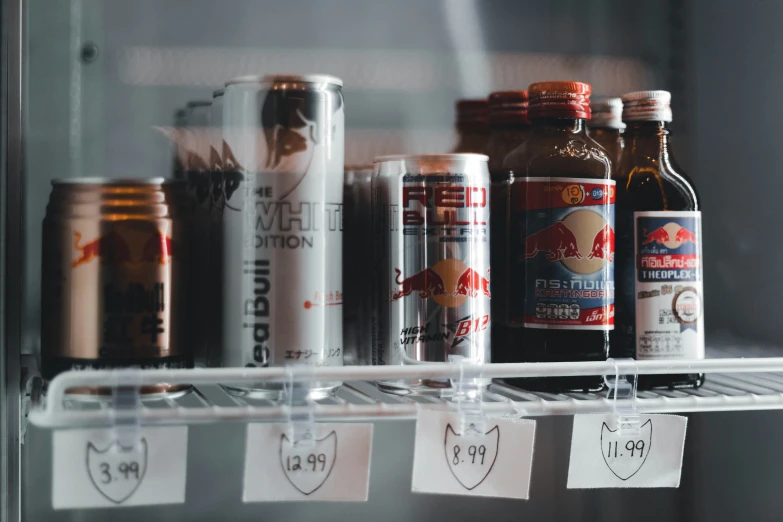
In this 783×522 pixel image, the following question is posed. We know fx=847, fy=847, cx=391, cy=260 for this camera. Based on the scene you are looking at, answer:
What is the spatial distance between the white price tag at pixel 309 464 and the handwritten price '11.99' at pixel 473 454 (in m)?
0.09

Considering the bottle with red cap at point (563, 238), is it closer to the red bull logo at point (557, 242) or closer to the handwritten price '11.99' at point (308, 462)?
the red bull logo at point (557, 242)

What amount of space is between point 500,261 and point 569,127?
174 millimetres

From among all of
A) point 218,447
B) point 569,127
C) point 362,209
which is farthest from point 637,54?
point 218,447

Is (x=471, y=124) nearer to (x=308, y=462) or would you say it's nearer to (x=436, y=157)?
(x=436, y=157)

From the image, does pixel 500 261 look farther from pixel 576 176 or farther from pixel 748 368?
pixel 748 368

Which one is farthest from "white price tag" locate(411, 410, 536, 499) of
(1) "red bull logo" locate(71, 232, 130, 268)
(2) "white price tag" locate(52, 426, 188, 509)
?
(1) "red bull logo" locate(71, 232, 130, 268)

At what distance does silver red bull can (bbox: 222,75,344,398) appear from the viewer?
829mm

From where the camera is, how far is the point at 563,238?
0.89 meters

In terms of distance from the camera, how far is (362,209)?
3.28ft

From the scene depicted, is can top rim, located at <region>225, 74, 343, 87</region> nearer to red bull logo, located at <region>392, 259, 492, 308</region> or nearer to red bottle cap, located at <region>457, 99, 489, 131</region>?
red bull logo, located at <region>392, 259, 492, 308</region>

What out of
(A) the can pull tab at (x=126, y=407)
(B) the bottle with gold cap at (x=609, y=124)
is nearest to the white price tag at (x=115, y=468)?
(A) the can pull tab at (x=126, y=407)

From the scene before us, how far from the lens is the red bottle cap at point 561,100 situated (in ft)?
2.98

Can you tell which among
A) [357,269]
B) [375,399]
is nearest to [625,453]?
[375,399]

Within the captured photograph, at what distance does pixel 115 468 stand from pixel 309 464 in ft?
0.59
